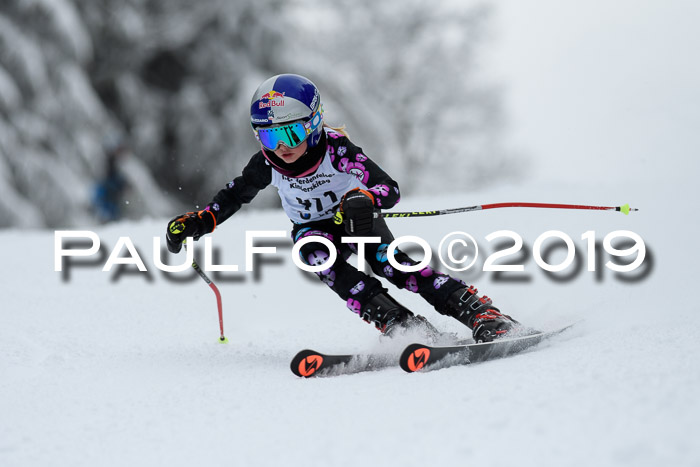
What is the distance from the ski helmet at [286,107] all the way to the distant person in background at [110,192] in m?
8.13

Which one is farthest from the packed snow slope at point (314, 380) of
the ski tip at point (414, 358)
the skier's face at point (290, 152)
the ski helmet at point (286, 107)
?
the ski helmet at point (286, 107)

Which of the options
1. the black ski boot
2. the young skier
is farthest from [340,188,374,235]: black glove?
the black ski boot

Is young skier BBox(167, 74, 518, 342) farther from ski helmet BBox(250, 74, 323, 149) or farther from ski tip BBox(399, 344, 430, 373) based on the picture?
ski tip BBox(399, 344, 430, 373)

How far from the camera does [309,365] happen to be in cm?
275

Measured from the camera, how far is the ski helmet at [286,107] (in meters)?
3.05

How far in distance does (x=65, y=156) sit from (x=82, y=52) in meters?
1.71

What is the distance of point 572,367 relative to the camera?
2.19 m

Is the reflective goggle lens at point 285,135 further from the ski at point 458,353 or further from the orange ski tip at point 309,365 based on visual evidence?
the ski at point 458,353

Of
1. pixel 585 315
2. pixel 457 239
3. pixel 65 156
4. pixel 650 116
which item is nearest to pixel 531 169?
pixel 650 116

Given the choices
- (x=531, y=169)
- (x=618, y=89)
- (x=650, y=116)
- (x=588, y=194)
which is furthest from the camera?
(x=531, y=169)

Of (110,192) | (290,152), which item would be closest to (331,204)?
(290,152)

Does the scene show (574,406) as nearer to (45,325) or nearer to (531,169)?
(45,325)

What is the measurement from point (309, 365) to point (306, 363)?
0.02m

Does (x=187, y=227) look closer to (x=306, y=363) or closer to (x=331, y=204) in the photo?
(x=331, y=204)
